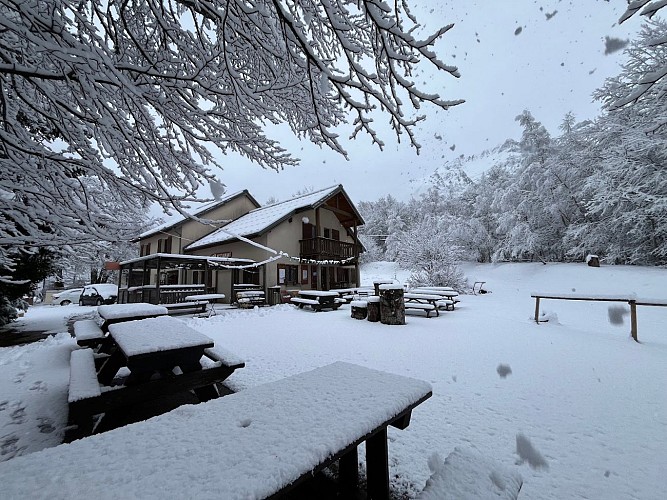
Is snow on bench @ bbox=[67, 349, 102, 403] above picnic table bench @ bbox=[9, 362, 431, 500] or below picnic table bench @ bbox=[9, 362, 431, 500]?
below

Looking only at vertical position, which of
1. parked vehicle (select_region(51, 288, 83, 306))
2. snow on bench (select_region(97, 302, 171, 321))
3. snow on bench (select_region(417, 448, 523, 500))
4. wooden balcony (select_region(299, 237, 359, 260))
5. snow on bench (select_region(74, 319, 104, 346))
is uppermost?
wooden balcony (select_region(299, 237, 359, 260))

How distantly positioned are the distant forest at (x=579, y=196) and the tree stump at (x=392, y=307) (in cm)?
1115

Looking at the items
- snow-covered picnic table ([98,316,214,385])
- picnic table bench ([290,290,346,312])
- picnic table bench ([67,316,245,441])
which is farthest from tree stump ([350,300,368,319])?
snow-covered picnic table ([98,316,214,385])

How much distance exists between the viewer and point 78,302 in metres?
20.4

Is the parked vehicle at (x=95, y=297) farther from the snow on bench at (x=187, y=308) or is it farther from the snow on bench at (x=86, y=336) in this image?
the snow on bench at (x=86, y=336)

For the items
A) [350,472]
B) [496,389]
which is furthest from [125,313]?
[496,389]

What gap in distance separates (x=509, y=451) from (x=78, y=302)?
89.6 feet

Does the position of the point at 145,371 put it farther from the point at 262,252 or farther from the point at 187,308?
the point at 262,252

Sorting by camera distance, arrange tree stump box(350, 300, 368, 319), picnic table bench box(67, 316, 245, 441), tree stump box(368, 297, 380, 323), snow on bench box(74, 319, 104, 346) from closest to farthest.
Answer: picnic table bench box(67, 316, 245, 441), snow on bench box(74, 319, 104, 346), tree stump box(368, 297, 380, 323), tree stump box(350, 300, 368, 319)

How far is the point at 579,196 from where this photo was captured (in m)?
20.8

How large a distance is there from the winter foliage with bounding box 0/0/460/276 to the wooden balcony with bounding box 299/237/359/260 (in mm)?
13461

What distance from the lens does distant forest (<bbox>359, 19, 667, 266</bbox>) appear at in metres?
15.1

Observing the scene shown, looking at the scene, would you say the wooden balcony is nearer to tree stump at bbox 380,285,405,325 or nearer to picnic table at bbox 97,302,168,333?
tree stump at bbox 380,285,405,325

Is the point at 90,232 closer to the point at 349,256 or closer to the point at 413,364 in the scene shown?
the point at 413,364
